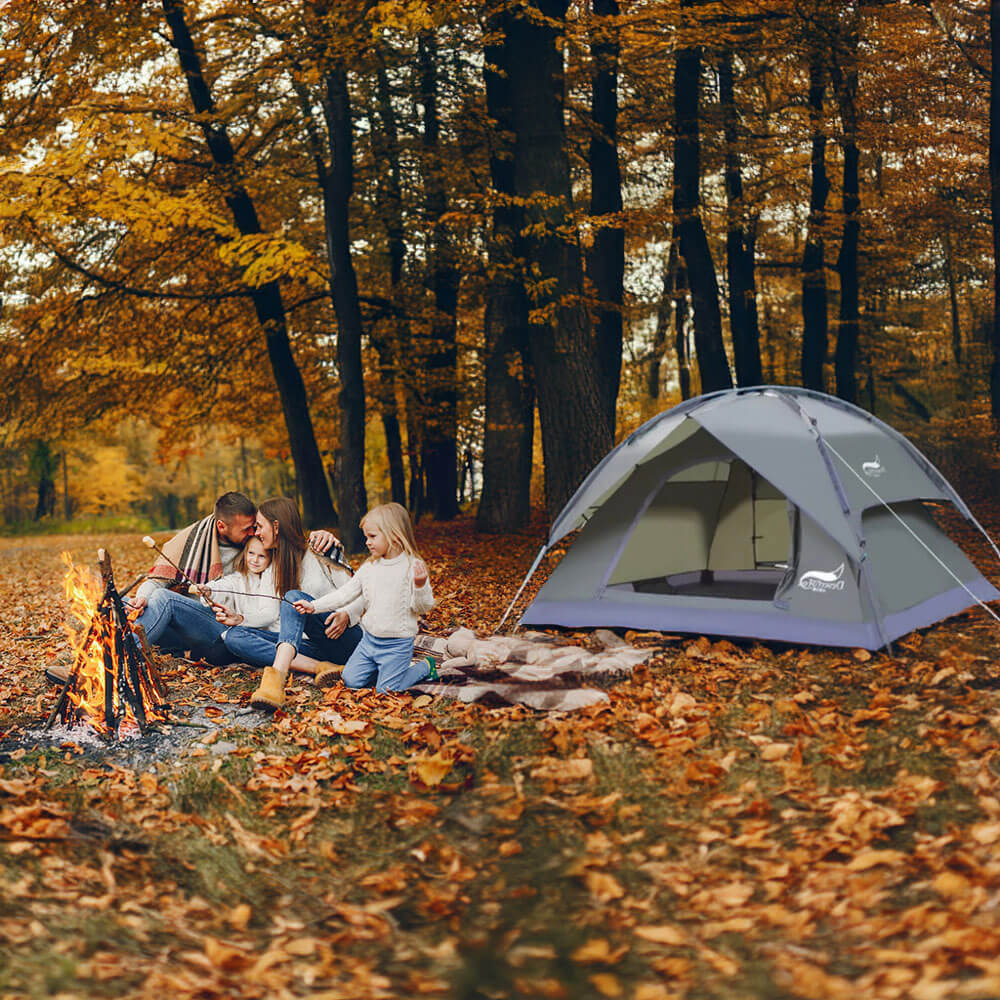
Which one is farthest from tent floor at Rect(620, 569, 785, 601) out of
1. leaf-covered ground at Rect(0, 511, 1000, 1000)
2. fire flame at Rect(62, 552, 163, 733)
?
fire flame at Rect(62, 552, 163, 733)

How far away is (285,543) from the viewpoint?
6.29 metres

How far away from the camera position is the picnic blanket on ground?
5516 millimetres

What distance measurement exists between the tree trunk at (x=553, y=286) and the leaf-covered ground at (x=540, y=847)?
437 cm

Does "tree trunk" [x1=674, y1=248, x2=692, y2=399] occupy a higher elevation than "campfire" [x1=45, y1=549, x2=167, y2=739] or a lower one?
higher

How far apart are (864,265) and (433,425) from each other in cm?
850

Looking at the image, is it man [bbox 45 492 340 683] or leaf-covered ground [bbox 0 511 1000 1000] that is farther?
man [bbox 45 492 340 683]

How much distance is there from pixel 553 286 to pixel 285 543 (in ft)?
15.0

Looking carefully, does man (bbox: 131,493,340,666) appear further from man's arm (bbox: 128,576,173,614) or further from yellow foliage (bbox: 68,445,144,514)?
yellow foliage (bbox: 68,445,144,514)

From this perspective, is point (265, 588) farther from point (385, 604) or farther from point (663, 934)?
point (663, 934)

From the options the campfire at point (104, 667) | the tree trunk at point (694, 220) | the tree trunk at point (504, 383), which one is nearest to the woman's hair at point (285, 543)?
the campfire at point (104, 667)

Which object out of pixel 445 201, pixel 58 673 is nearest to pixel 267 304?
pixel 445 201

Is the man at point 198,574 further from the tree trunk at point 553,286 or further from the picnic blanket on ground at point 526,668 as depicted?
the tree trunk at point 553,286

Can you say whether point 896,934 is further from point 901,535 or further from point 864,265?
point 864,265

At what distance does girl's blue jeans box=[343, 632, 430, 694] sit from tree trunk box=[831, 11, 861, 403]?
10.7m
